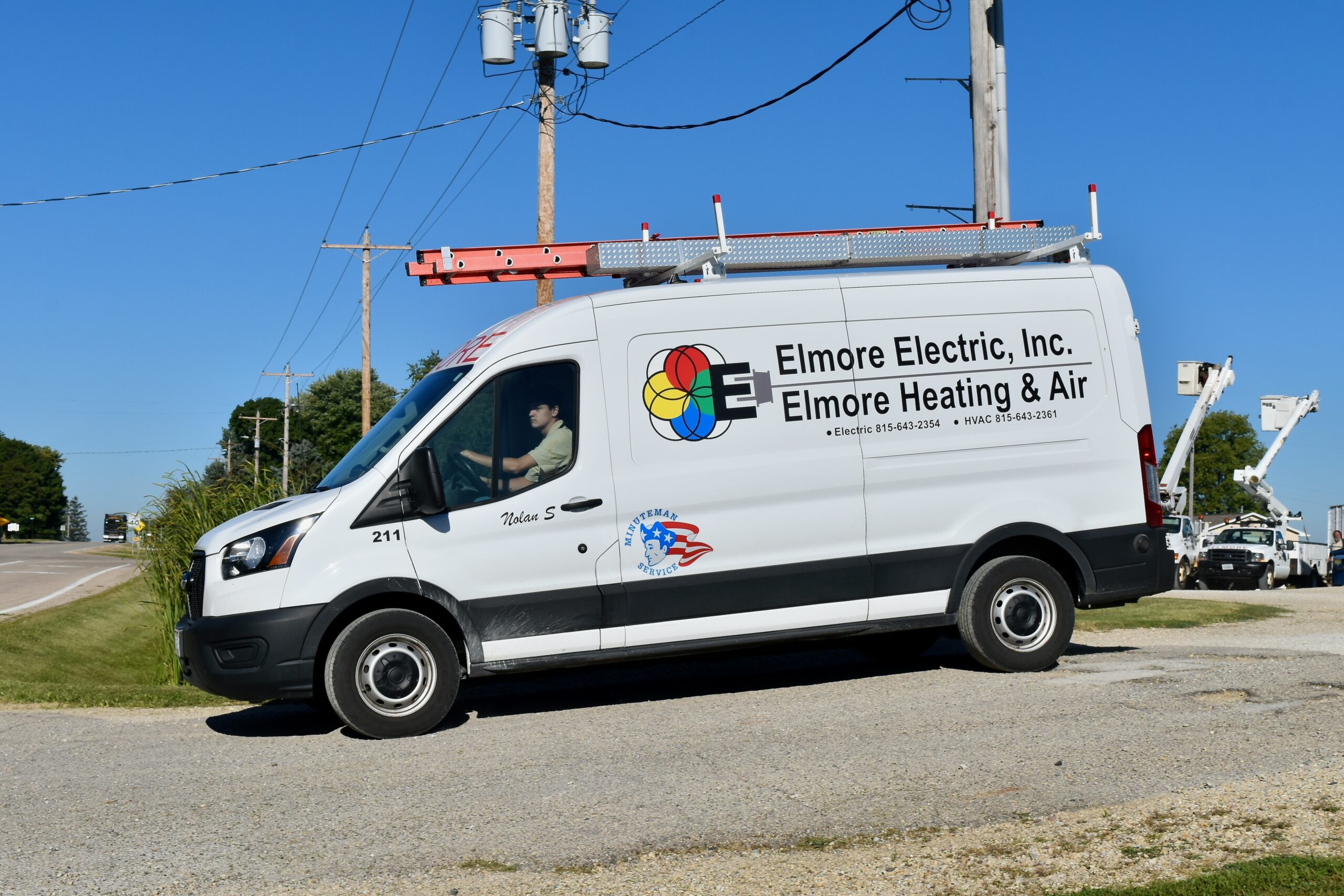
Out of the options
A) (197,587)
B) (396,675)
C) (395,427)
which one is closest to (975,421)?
(395,427)

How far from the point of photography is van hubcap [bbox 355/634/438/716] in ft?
25.4

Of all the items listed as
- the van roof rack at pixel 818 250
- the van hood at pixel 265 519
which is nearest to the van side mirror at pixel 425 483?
the van hood at pixel 265 519

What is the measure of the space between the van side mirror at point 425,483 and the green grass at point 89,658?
2.75 m

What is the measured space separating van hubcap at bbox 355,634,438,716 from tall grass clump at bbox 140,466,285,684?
528 cm

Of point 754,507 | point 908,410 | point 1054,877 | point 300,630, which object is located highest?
point 908,410

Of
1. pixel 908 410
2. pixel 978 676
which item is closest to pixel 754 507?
pixel 908 410

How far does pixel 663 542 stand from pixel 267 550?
7.79ft

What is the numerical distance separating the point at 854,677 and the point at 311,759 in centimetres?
392

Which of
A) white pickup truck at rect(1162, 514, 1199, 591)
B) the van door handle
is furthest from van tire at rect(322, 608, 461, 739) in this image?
white pickup truck at rect(1162, 514, 1199, 591)

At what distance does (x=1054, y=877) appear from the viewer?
15.3 ft

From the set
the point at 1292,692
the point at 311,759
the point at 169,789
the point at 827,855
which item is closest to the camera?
the point at 827,855

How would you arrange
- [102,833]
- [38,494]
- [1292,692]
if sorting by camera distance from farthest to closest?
1. [38,494]
2. [1292,692]
3. [102,833]

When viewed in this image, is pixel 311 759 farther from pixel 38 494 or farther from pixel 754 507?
pixel 38 494

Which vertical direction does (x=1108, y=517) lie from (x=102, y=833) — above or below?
above
